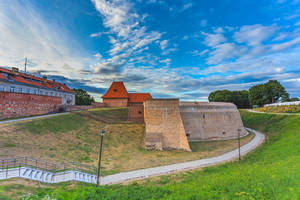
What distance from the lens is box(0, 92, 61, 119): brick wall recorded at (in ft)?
64.3

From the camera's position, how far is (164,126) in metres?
23.1

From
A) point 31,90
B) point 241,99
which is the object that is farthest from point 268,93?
point 31,90

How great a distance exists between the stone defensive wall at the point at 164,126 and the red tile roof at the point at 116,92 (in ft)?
59.9

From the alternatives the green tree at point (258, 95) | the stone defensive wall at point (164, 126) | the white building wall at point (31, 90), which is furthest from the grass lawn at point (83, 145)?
the green tree at point (258, 95)

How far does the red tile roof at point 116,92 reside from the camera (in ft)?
136

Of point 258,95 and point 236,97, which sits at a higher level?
point 258,95

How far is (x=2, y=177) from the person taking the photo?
863 cm

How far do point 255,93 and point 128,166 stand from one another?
6111 cm

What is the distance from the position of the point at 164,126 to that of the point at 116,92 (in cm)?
2323

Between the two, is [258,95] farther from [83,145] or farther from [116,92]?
[83,145]

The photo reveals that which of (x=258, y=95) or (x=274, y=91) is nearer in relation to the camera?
(x=274, y=91)

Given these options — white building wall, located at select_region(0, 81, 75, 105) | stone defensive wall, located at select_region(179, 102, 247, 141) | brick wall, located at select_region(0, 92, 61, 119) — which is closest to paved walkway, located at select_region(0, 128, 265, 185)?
stone defensive wall, located at select_region(179, 102, 247, 141)

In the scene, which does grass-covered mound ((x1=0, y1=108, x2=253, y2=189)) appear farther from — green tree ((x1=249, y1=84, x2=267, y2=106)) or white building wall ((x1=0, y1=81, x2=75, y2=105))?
green tree ((x1=249, y1=84, x2=267, y2=106))

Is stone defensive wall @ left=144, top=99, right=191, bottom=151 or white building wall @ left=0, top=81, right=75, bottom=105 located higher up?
Answer: white building wall @ left=0, top=81, right=75, bottom=105
